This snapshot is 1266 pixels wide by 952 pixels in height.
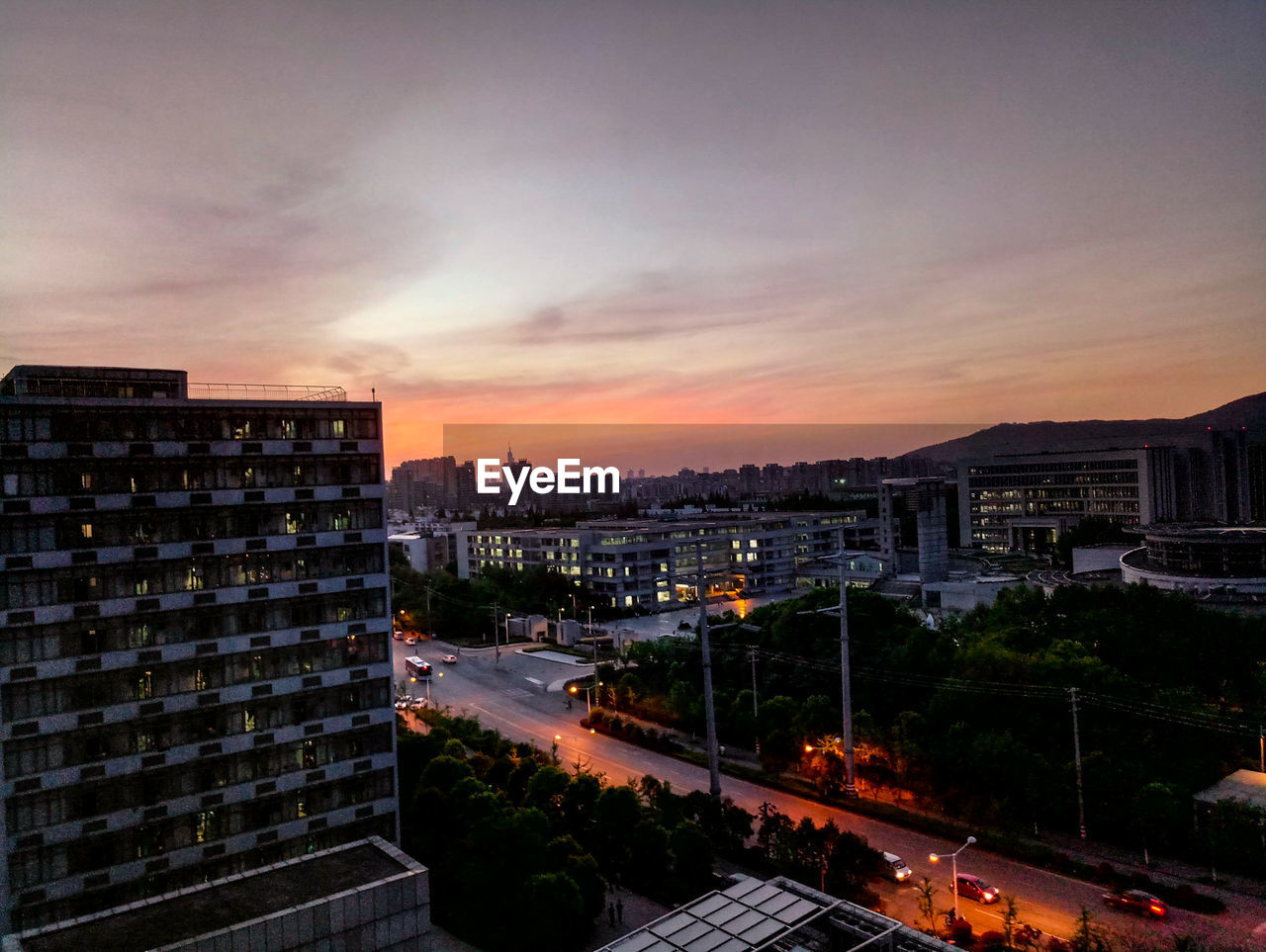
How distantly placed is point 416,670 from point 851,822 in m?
31.5

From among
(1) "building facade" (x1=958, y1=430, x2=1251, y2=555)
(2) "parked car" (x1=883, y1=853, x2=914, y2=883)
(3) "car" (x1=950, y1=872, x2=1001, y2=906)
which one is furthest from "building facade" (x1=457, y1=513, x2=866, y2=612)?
(3) "car" (x1=950, y1=872, x2=1001, y2=906)

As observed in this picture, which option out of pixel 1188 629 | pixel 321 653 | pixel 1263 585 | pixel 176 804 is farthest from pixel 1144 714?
pixel 176 804

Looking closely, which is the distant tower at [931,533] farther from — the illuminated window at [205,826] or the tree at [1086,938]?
the illuminated window at [205,826]

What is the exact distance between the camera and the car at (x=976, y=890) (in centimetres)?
2111

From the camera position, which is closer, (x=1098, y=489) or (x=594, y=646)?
(x=594, y=646)

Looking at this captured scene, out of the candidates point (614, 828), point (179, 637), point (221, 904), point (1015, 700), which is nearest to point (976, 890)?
point (1015, 700)

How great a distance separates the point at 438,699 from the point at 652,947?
35172mm

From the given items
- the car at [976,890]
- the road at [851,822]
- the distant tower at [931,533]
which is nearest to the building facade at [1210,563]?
the distant tower at [931,533]

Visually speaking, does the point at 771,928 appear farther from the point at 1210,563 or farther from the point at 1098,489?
the point at 1098,489

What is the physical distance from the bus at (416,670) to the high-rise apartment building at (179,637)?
80.4 ft

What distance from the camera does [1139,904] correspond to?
2048cm

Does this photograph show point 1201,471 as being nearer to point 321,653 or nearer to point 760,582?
point 760,582

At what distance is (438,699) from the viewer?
46031 mm

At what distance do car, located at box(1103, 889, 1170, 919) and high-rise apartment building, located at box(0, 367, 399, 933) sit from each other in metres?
21.2
